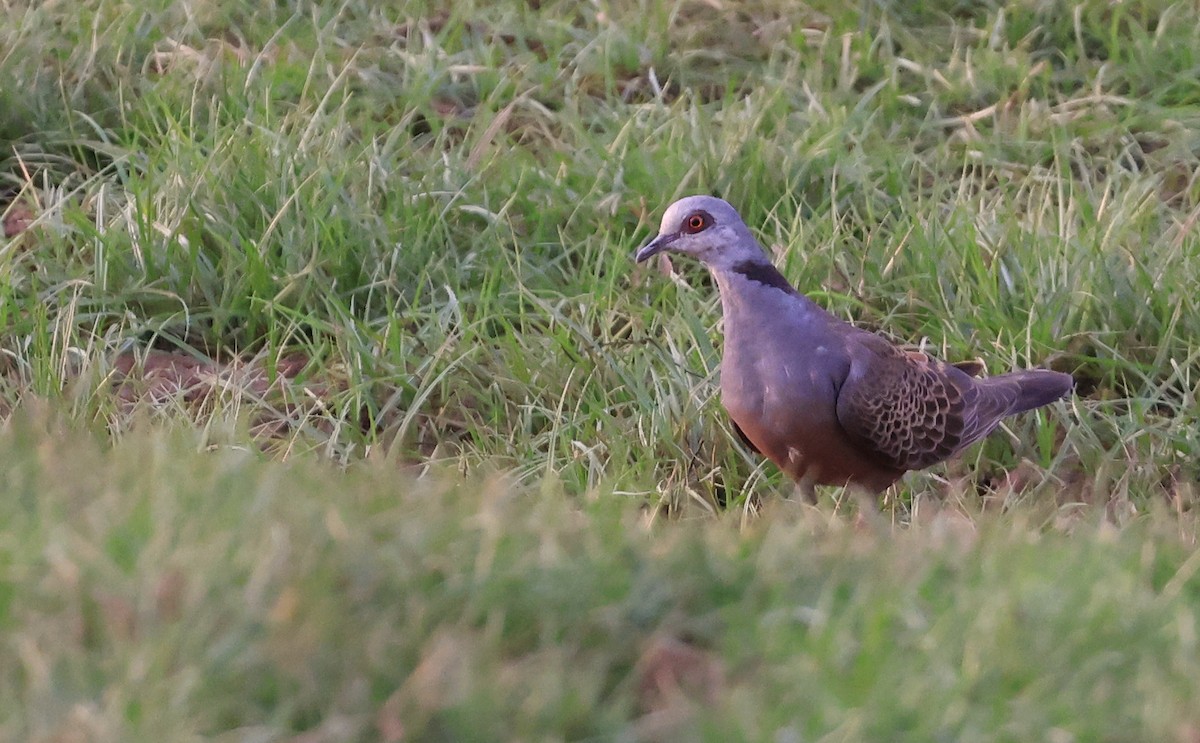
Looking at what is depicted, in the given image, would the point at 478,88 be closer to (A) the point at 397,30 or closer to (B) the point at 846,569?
(A) the point at 397,30

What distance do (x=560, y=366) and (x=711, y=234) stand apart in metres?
0.75

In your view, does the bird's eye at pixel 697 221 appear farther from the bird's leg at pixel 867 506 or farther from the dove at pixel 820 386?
the bird's leg at pixel 867 506

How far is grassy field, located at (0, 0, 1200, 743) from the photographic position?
7.61ft

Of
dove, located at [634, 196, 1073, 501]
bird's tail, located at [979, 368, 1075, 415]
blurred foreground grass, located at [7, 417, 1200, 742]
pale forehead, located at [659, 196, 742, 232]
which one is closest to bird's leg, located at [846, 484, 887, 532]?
dove, located at [634, 196, 1073, 501]

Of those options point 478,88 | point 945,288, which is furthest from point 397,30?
point 945,288

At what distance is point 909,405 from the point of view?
4363mm

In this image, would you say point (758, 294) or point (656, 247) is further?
point (656, 247)

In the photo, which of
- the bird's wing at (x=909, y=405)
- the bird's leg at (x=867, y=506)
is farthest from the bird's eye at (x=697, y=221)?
the bird's leg at (x=867, y=506)

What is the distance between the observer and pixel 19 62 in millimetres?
6008

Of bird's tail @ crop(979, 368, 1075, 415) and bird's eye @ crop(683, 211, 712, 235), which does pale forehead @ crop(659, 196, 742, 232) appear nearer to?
bird's eye @ crop(683, 211, 712, 235)

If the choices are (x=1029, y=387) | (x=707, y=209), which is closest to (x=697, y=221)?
(x=707, y=209)

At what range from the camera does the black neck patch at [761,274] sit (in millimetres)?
4398

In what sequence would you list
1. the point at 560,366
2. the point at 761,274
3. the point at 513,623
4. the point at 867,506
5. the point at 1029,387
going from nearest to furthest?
the point at 513,623 < the point at 867,506 < the point at 761,274 < the point at 1029,387 < the point at 560,366

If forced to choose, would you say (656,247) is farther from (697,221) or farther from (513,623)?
(513,623)
